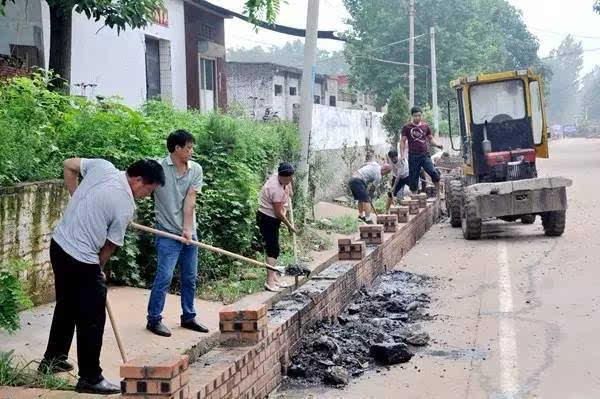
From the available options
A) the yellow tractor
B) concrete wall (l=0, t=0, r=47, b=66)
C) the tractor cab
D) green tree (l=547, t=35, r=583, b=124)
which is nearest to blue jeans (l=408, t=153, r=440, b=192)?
the yellow tractor

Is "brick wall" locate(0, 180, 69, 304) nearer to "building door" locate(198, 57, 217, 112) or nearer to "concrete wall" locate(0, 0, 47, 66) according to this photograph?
"concrete wall" locate(0, 0, 47, 66)

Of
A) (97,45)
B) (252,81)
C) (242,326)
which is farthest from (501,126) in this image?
(252,81)

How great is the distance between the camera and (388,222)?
11.6 metres

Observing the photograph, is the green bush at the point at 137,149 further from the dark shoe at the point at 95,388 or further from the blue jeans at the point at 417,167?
the blue jeans at the point at 417,167

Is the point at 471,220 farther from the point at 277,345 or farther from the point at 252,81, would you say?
the point at 252,81

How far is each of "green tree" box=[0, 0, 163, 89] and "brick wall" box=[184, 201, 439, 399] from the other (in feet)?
14.2

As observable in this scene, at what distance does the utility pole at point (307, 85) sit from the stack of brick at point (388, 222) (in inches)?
63.9

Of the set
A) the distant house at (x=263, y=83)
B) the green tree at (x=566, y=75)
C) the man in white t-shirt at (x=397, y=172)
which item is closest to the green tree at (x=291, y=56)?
the green tree at (x=566, y=75)

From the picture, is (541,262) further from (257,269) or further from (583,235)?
(257,269)

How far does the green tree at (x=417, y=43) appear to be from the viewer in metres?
41.0

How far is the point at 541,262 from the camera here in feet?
35.6

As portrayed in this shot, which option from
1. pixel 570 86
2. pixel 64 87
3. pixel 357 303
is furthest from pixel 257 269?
pixel 570 86

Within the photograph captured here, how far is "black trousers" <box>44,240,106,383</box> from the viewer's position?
4707 millimetres

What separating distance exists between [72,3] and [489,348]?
21.3 feet
